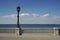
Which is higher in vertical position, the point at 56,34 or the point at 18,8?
the point at 18,8

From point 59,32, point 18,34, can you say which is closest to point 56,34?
point 59,32

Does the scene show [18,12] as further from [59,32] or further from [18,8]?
[59,32]

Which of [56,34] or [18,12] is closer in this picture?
[56,34]

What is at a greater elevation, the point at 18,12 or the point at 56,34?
the point at 18,12

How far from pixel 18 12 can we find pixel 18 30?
2813 millimetres

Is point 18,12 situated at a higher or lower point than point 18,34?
higher

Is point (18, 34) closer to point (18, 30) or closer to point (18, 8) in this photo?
point (18, 30)

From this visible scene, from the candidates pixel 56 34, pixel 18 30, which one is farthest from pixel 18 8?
pixel 56 34

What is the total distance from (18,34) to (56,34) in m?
5.32

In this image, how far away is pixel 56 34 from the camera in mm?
17828

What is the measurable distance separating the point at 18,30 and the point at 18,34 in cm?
57

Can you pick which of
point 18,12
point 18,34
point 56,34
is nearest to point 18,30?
point 18,34

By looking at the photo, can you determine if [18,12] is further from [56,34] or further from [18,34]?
[56,34]

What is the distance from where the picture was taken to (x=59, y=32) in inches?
727
